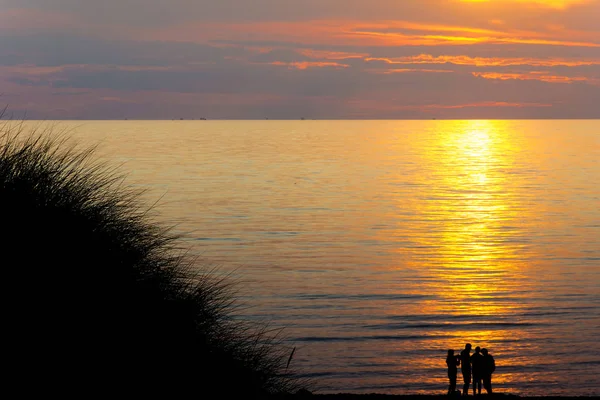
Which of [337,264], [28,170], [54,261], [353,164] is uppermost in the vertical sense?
[353,164]

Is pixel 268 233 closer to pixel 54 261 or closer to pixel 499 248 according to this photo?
pixel 499 248

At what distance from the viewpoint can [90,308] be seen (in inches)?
507

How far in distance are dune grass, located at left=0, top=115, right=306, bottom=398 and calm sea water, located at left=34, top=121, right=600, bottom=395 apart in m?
8.41

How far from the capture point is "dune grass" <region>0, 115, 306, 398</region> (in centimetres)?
1220

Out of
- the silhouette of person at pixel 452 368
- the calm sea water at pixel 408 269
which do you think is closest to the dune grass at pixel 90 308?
the silhouette of person at pixel 452 368

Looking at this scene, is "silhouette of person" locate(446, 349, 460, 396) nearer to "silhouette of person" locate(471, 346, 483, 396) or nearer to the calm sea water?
"silhouette of person" locate(471, 346, 483, 396)

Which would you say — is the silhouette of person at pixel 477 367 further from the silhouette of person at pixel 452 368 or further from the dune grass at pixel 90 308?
the dune grass at pixel 90 308

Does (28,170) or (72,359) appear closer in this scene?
(72,359)

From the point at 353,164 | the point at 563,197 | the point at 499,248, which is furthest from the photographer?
the point at 353,164

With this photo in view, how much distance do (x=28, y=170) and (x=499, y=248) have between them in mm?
46465

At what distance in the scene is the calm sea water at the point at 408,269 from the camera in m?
29.4

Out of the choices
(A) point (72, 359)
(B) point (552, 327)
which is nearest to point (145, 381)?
(A) point (72, 359)

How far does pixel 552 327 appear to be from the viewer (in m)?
34.3

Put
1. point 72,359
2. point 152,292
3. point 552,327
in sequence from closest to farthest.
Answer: point 72,359, point 152,292, point 552,327
